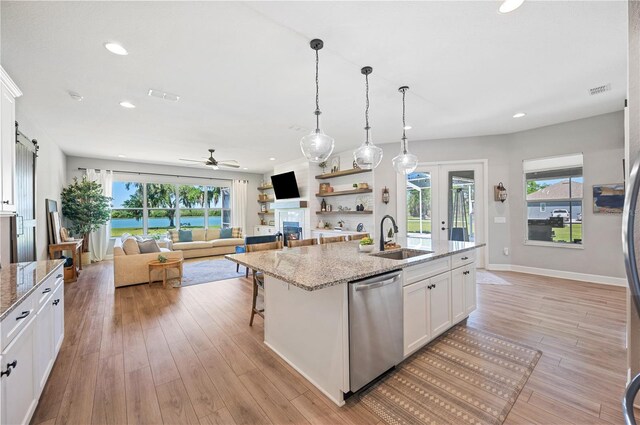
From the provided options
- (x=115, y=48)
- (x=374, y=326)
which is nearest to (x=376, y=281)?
(x=374, y=326)

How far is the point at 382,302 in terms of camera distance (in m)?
1.91

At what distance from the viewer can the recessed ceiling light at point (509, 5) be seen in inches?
69.0

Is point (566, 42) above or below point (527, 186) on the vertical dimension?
above

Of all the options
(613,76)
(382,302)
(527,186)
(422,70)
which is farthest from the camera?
(527,186)

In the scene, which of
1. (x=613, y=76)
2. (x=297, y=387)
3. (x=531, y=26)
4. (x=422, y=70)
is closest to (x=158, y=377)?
(x=297, y=387)

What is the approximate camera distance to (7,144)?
2262 millimetres

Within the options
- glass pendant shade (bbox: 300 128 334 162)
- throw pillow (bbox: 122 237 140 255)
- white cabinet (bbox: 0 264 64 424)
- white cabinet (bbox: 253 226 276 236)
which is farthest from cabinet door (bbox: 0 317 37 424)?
white cabinet (bbox: 253 226 276 236)

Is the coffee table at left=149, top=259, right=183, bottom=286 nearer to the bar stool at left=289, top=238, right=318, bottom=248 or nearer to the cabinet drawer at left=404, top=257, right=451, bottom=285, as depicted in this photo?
the bar stool at left=289, top=238, right=318, bottom=248

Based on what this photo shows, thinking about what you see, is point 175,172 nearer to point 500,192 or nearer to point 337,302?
point 337,302

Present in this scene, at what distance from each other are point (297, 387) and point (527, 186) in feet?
17.7

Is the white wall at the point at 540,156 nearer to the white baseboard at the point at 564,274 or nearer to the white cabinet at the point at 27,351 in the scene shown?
the white baseboard at the point at 564,274

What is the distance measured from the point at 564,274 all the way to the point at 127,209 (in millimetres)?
10373

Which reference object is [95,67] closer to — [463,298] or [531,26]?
[531,26]

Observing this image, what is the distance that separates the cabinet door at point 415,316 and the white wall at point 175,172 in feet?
26.1
